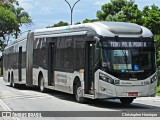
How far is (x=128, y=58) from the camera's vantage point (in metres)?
16.9

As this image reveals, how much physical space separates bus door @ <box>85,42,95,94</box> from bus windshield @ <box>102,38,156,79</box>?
78 cm

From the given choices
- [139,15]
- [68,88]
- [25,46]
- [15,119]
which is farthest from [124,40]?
→ [139,15]

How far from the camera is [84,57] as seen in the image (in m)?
18.0

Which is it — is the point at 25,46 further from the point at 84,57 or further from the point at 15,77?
the point at 84,57

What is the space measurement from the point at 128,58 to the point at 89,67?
1.64 m

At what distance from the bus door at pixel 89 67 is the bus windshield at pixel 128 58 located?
785mm

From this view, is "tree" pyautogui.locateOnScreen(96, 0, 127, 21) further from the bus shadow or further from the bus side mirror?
the bus side mirror

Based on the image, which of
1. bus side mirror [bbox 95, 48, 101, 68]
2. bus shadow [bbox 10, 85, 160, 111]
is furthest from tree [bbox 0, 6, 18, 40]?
bus side mirror [bbox 95, 48, 101, 68]

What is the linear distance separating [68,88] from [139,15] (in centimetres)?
3326

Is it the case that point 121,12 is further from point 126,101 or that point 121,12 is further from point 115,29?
point 115,29

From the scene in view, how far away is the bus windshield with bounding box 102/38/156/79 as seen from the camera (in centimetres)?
1673

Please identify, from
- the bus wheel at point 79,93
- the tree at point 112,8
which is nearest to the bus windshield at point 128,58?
the bus wheel at point 79,93

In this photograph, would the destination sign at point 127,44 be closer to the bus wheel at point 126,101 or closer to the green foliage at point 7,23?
the bus wheel at point 126,101

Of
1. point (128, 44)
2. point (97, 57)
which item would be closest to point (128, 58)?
point (128, 44)
